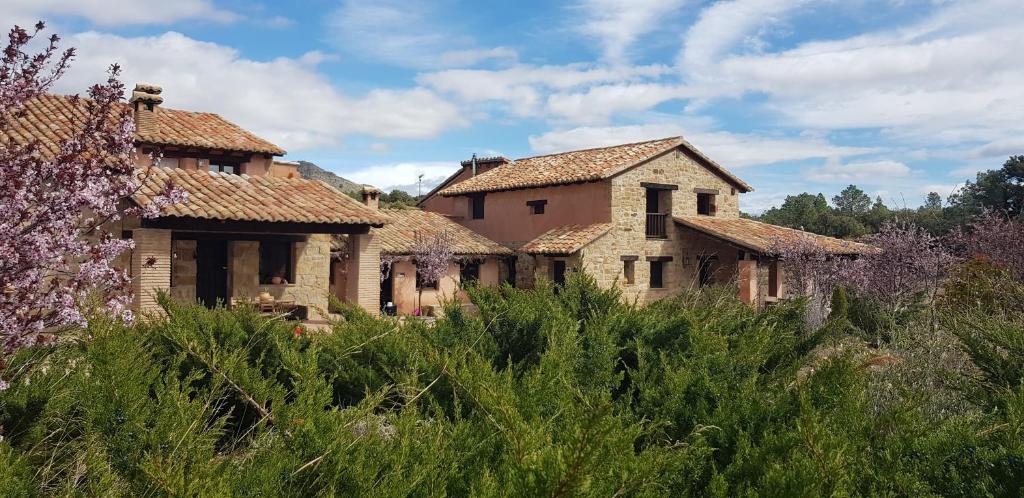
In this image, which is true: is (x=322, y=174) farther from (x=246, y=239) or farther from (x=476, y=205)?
(x=246, y=239)

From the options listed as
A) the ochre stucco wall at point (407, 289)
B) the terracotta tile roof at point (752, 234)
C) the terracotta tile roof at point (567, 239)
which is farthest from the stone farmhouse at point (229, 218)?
the terracotta tile roof at point (752, 234)

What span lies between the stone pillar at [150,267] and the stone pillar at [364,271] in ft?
11.8

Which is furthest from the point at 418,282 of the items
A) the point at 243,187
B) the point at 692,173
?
the point at 692,173

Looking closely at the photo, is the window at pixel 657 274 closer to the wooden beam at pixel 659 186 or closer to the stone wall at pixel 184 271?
the wooden beam at pixel 659 186

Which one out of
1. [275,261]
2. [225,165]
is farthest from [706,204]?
[225,165]

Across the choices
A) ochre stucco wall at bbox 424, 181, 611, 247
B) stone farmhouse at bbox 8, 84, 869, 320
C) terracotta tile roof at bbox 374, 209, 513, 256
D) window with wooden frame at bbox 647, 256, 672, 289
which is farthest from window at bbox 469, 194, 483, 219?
window with wooden frame at bbox 647, 256, 672, 289

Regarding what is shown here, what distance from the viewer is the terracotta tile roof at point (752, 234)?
19406 mm

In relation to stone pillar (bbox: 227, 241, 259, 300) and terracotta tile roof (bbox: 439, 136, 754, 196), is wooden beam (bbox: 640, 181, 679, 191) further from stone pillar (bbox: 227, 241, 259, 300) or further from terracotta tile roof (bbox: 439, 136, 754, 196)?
stone pillar (bbox: 227, 241, 259, 300)

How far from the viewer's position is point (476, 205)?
24.9 meters

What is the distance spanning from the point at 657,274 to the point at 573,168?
167 inches

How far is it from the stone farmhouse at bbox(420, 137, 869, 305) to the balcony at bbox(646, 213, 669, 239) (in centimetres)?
3

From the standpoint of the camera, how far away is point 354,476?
97.3 inches

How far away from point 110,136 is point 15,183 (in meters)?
0.89

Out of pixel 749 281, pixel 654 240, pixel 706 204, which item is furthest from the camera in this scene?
pixel 706 204
